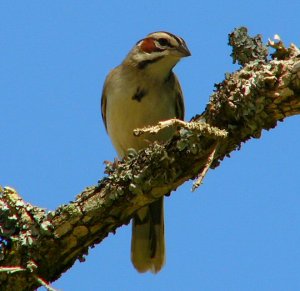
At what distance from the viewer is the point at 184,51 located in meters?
6.77

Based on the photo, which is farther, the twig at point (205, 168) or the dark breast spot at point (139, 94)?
the dark breast spot at point (139, 94)

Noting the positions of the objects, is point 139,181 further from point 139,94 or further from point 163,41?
point 163,41

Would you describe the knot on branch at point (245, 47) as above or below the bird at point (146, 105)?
below

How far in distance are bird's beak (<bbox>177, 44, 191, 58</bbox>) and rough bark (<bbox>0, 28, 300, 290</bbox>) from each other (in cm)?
200

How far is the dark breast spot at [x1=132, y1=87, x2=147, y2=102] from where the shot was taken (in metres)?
6.80

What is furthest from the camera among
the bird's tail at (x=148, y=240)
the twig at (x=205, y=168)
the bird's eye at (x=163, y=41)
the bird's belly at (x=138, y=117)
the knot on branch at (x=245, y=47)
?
the bird's eye at (x=163, y=41)

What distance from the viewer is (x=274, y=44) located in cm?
436

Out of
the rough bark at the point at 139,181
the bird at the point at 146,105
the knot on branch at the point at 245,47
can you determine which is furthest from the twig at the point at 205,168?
the bird at the point at 146,105

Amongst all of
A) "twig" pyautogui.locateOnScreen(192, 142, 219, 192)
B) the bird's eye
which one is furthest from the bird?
"twig" pyautogui.locateOnScreen(192, 142, 219, 192)

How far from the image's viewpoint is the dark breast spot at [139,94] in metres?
6.80

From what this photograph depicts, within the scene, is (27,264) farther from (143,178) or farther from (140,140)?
(140,140)

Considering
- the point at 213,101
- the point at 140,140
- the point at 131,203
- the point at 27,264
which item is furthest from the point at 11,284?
the point at 140,140

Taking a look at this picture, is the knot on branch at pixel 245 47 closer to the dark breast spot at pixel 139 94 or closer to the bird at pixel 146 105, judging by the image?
the bird at pixel 146 105

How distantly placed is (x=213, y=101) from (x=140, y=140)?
247 centimetres
